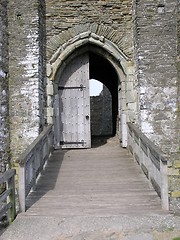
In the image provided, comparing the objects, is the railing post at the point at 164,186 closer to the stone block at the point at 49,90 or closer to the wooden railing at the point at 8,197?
the wooden railing at the point at 8,197

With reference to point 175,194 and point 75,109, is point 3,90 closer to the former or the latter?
point 75,109

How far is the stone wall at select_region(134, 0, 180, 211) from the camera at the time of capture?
777 cm

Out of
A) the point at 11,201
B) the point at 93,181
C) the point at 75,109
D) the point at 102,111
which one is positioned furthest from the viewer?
the point at 102,111

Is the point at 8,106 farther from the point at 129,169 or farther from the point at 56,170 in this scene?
the point at 129,169

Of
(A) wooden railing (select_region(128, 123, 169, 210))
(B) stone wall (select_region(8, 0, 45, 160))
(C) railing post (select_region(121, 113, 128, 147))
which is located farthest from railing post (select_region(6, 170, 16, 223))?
(C) railing post (select_region(121, 113, 128, 147))

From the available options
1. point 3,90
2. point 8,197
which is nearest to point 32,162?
point 8,197

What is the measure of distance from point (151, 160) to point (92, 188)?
118 cm

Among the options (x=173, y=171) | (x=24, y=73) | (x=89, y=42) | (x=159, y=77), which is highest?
(x=89, y=42)

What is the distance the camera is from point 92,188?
235 inches

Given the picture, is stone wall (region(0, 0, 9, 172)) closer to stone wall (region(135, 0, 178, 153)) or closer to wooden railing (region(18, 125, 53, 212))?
wooden railing (region(18, 125, 53, 212))

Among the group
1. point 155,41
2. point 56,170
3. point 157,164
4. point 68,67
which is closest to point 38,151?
point 56,170

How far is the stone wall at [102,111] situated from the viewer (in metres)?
21.1

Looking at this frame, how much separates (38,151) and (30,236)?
2619 millimetres

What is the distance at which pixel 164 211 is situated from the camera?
483 centimetres
